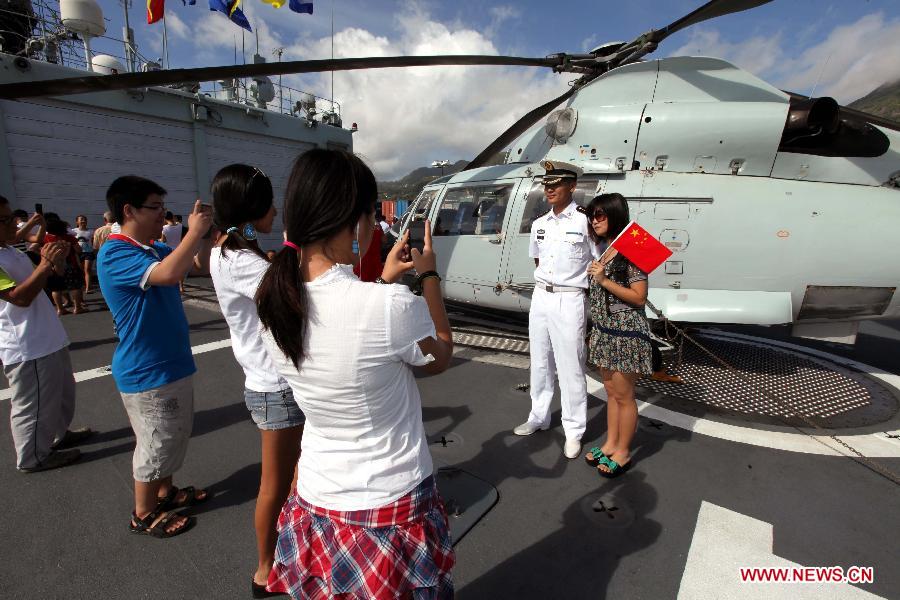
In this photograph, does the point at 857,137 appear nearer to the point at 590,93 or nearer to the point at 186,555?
the point at 590,93

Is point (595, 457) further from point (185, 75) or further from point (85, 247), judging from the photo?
point (85, 247)

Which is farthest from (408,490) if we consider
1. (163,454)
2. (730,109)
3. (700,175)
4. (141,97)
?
(141,97)

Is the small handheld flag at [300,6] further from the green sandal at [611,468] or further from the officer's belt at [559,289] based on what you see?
the green sandal at [611,468]

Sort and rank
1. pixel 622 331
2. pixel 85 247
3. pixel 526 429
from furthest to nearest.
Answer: pixel 85 247 < pixel 526 429 < pixel 622 331

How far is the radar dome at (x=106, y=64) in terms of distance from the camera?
1168 centimetres

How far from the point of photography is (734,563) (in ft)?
7.14

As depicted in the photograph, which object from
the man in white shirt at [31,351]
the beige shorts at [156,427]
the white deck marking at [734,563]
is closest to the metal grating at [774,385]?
the white deck marking at [734,563]

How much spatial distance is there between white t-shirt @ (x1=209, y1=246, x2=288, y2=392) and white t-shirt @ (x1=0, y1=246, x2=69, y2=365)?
1.93 m

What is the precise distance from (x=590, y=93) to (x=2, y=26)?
16874 millimetres

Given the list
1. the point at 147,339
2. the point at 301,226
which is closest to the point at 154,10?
the point at 147,339

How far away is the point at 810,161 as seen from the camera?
13.5 feet


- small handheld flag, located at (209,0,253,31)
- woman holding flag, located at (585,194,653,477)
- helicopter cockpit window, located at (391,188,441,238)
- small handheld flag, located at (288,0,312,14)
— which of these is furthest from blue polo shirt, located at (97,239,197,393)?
small handheld flag, located at (209,0,253,31)

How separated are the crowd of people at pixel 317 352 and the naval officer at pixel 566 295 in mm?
14

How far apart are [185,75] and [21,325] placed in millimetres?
1993
